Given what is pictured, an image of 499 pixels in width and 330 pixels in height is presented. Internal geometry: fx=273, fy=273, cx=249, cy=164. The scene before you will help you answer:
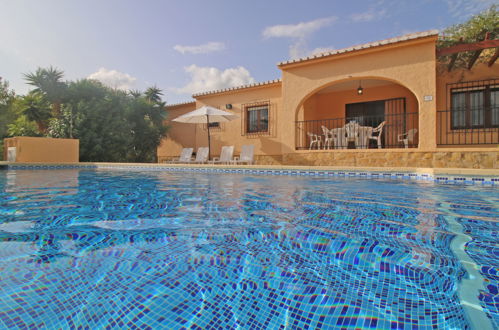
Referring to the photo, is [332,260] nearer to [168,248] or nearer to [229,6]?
[168,248]

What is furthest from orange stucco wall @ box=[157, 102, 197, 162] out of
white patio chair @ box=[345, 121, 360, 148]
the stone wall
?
white patio chair @ box=[345, 121, 360, 148]

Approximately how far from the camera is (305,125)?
1091cm

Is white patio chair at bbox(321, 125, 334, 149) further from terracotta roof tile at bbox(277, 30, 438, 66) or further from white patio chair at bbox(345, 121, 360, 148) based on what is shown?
terracotta roof tile at bbox(277, 30, 438, 66)

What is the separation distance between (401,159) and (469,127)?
3.28 meters

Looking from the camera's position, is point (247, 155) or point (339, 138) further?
point (247, 155)

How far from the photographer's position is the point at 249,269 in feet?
4.79

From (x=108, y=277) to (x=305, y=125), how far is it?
10213 mm

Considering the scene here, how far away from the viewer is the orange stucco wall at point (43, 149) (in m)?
9.59

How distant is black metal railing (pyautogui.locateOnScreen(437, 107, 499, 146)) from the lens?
8766mm

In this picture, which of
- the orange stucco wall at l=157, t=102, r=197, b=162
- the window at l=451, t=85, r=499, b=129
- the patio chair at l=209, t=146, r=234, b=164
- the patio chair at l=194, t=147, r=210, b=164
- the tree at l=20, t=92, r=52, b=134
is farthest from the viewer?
the orange stucco wall at l=157, t=102, r=197, b=162

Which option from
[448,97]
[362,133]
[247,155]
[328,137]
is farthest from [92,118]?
[448,97]

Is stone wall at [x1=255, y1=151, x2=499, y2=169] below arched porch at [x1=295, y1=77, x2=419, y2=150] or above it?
below

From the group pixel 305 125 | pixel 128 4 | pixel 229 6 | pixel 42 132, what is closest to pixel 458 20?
pixel 305 125

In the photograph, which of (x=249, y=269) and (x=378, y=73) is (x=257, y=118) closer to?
(x=378, y=73)
